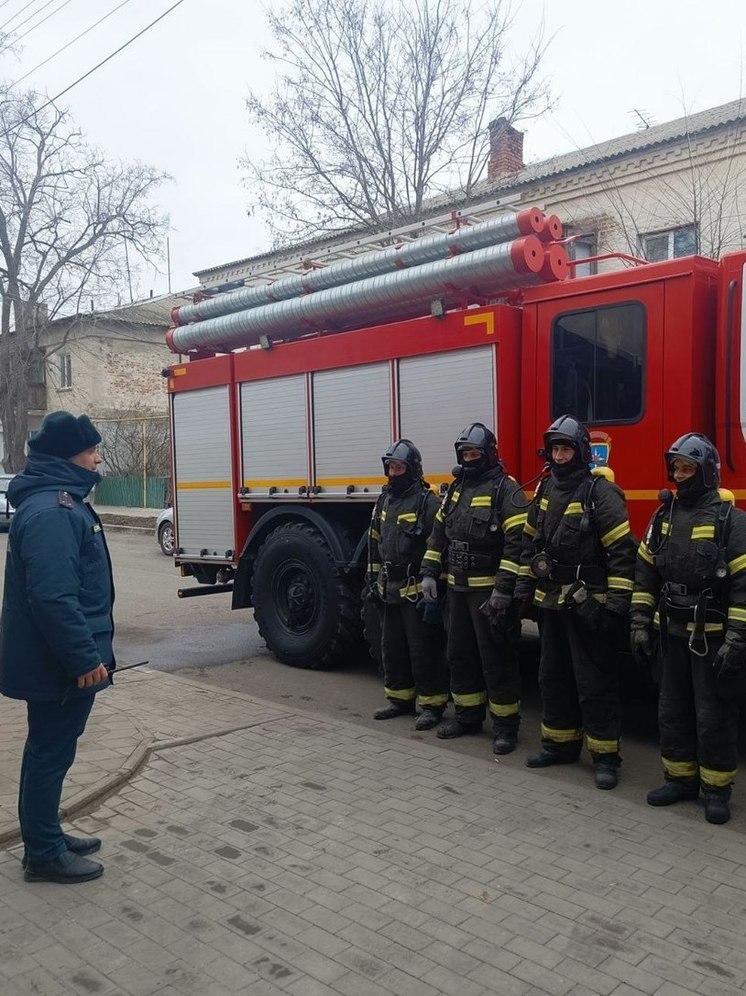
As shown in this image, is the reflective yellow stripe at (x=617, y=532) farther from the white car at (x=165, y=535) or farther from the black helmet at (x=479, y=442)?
the white car at (x=165, y=535)

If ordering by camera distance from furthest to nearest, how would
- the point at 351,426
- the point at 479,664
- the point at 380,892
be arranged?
1. the point at 351,426
2. the point at 479,664
3. the point at 380,892

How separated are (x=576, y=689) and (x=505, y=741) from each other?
0.57 m

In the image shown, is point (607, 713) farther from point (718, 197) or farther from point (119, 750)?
point (718, 197)

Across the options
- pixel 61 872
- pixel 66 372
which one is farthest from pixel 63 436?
pixel 66 372

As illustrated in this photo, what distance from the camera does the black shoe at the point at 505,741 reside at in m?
5.22

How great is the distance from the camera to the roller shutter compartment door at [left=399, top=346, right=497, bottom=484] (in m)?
5.94

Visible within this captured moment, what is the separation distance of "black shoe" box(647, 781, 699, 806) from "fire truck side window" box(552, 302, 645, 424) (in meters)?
2.11

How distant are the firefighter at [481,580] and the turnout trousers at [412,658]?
282 millimetres

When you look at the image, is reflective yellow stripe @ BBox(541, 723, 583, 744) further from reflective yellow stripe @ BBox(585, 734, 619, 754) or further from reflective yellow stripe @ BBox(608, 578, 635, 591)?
reflective yellow stripe @ BBox(608, 578, 635, 591)

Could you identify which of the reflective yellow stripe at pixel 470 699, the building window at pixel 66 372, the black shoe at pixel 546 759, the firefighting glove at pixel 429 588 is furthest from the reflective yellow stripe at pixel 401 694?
the building window at pixel 66 372

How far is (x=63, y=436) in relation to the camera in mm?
3566

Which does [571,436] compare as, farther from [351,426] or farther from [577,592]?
[351,426]

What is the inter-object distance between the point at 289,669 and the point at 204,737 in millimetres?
2169

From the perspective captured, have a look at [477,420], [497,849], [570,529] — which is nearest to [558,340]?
[477,420]
